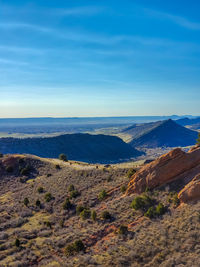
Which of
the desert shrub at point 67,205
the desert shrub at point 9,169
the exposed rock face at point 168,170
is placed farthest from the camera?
the desert shrub at point 9,169

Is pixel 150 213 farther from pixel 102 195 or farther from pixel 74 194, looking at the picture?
pixel 74 194

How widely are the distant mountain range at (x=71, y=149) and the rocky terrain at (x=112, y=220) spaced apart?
11886 cm

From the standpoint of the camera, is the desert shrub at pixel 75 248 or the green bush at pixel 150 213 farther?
the green bush at pixel 150 213

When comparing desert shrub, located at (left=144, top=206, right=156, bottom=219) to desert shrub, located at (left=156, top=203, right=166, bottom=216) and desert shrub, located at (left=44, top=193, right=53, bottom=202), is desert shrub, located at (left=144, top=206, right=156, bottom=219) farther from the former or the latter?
desert shrub, located at (left=44, top=193, right=53, bottom=202)

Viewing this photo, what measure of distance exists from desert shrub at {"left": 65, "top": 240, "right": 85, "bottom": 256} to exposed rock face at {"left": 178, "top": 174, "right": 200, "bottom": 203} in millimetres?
14216

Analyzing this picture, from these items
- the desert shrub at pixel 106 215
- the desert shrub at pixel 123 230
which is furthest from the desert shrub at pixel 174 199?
the desert shrub at pixel 106 215

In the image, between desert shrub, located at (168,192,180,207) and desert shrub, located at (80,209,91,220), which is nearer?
desert shrub, located at (168,192,180,207)

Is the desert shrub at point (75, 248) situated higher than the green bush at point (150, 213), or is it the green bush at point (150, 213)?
the green bush at point (150, 213)

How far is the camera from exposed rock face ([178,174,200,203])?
27.8m

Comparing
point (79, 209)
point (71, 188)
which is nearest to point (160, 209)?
point (79, 209)

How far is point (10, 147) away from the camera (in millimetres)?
168750

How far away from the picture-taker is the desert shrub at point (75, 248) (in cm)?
2388

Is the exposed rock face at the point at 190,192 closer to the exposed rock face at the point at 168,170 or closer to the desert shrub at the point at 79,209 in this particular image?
the exposed rock face at the point at 168,170

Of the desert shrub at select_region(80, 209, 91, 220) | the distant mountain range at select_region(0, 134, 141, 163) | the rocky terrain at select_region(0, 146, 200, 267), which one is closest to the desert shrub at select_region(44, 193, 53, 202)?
the rocky terrain at select_region(0, 146, 200, 267)
